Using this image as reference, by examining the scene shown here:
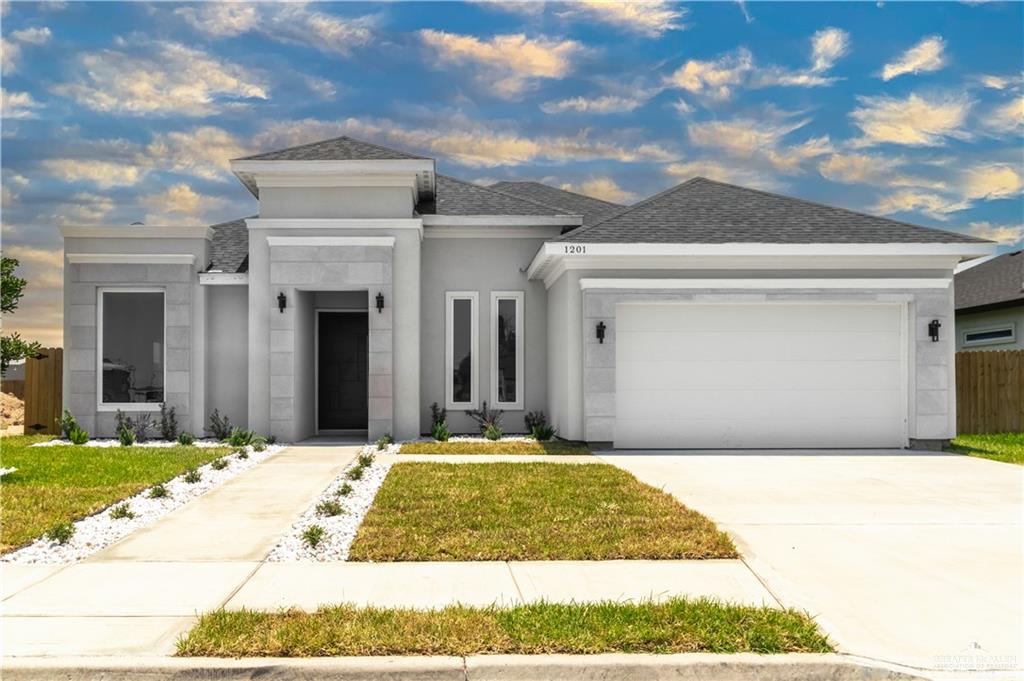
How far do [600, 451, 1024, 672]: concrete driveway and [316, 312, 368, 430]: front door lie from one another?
6878mm

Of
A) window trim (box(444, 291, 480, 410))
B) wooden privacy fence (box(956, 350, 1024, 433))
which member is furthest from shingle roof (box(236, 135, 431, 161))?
wooden privacy fence (box(956, 350, 1024, 433))

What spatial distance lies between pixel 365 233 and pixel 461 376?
351cm

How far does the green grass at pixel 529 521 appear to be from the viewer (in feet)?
20.7

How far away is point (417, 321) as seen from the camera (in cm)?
1490

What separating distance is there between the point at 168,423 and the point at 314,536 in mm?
9716

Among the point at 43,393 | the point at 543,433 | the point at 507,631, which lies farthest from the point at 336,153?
the point at 507,631

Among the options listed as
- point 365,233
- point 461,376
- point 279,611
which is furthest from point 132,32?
point 279,611

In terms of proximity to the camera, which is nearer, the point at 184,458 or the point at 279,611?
the point at 279,611

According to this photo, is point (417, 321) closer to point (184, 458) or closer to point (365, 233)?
point (365, 233)

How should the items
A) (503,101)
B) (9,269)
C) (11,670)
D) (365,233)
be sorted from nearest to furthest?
(11,670)
(9,269)
(365,233)
(503,101)

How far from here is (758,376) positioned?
546 inches

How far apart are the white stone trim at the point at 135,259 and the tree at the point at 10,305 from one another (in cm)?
398

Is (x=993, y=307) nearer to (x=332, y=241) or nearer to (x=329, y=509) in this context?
(x=332, y=241)

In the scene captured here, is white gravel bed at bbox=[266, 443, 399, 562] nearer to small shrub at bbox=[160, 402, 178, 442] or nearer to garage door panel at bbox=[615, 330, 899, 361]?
garage door panel at bbox=[615, 330, 899, 361]
